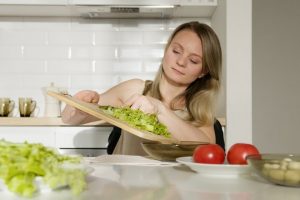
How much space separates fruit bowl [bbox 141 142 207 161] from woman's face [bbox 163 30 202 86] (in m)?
0.85

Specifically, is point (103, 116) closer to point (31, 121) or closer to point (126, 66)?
point (31, 121)

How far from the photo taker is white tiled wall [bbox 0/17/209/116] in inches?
120

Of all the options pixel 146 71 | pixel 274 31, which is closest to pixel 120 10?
pixel 146 71

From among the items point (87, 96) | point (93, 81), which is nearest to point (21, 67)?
point (93, 81)

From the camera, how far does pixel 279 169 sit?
882 millimetres

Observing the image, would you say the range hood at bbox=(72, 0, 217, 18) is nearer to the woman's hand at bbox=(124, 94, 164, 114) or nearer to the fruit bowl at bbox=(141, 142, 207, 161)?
the woman's hand at bbox=(124, 94, 164, 114)

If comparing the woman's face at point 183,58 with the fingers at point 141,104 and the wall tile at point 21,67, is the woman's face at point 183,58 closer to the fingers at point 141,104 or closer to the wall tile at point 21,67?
the fingers at point 141,104

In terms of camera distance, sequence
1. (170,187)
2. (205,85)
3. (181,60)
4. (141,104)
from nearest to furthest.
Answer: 1. (170,187)
2. (141,104)
3. (181,60)
4. (205,85)

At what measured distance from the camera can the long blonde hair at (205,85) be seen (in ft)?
7.09

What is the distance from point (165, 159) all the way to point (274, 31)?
2393mm

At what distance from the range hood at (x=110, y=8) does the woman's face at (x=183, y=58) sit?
A: 0.60m

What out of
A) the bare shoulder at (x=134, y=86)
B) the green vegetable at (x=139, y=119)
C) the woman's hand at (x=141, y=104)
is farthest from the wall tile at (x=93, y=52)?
the green vegetable at (x=139, y=119)

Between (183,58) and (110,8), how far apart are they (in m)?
0.81

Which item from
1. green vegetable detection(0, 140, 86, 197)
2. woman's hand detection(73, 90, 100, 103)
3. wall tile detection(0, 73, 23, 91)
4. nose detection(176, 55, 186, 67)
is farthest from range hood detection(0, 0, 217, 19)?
green vegetable detection(0, 140, 86, 197)
